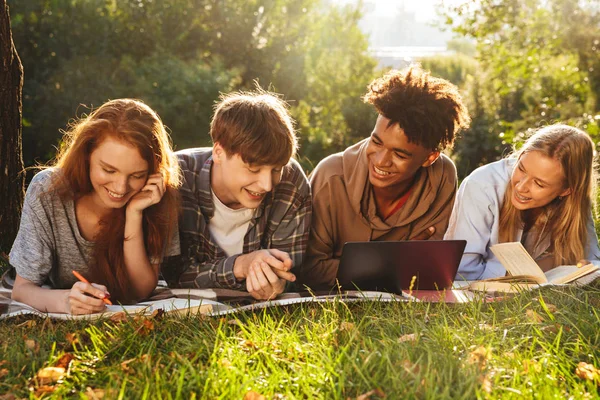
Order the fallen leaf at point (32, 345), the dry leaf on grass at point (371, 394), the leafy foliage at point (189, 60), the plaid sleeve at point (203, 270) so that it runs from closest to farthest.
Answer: the dry leaf on grass at point (371, 394) → the fallen leaf at point (32, 345) → the plaid sleeve at point (203, 270) → the leafy foliage at point (189, 60)

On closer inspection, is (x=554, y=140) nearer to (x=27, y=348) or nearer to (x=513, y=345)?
(x=513, y=345)

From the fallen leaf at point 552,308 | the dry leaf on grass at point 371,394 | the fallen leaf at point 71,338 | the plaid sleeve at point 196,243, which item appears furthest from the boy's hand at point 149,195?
the fallen leaf at point 552,308

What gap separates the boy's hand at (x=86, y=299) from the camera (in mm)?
3054

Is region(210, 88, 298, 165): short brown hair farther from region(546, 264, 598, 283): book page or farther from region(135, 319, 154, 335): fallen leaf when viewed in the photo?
region(546, 264, 598, 283): book page

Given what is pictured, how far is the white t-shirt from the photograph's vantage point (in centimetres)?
374

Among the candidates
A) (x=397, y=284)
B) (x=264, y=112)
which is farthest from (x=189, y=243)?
(x=397, y=284)

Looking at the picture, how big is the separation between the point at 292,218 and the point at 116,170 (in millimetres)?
1032

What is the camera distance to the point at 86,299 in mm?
3047

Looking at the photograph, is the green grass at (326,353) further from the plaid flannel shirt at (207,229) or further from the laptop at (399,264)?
the plaid flannel shirt at (207,229)

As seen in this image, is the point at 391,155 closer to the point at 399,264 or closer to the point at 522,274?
the point at 399,264

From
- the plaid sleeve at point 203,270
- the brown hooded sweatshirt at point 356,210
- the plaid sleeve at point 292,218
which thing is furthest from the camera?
the brown hooded sweatshirt at point 356,210

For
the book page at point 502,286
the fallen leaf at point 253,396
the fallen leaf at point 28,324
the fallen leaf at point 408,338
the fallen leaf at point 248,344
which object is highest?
the fallen leaf at point 253,396

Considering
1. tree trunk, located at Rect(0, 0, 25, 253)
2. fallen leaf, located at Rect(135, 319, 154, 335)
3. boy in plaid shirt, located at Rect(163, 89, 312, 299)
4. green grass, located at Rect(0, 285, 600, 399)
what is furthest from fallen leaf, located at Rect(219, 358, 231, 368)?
tree trunk, located at Rect(0, 0, 25, 253)

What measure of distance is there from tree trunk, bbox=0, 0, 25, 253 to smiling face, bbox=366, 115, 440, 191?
7.27 ft
